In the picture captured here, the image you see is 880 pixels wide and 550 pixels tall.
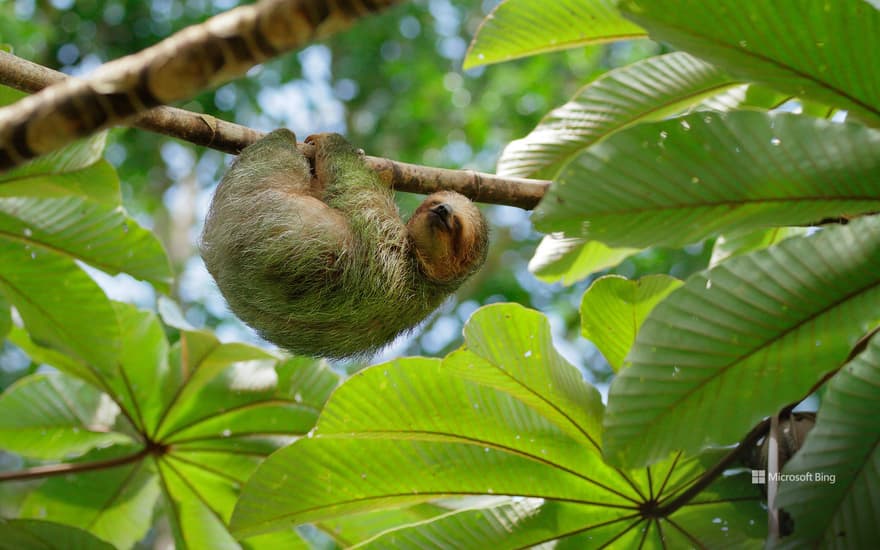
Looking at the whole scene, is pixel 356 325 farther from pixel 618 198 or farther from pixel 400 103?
pixel 400 103

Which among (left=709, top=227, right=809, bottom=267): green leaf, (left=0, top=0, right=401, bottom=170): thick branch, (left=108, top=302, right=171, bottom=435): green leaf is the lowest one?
(left=0, top=0, right=401, bottom=170): thick branch

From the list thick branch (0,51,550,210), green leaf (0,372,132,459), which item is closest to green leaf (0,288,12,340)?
green leaf (0,372,132,459)

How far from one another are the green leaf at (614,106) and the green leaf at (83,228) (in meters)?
1.48

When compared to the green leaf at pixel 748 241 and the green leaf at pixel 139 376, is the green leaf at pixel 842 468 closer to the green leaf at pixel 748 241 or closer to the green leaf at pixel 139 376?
the green leaf at pixel 748 241

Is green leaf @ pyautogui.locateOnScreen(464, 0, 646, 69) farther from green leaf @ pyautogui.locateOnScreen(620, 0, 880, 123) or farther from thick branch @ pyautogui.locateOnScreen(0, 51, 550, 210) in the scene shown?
green leaf @ pyautogui.locateOnScreen(620, 0, 880, 123)

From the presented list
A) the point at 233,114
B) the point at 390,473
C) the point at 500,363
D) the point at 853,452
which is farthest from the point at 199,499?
the point at 233,114

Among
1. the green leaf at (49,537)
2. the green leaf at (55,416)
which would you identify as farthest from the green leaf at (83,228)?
the green leaf at (49,537)

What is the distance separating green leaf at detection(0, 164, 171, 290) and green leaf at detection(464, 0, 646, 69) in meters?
1.49

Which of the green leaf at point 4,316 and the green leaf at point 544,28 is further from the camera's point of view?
the green leaf at point 4,316

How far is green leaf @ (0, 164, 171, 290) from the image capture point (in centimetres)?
311

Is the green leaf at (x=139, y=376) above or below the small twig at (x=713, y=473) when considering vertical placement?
above

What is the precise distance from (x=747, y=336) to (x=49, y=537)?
2.41 metres

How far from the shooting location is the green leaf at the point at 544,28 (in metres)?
2.82

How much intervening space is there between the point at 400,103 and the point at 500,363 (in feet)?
31.6
